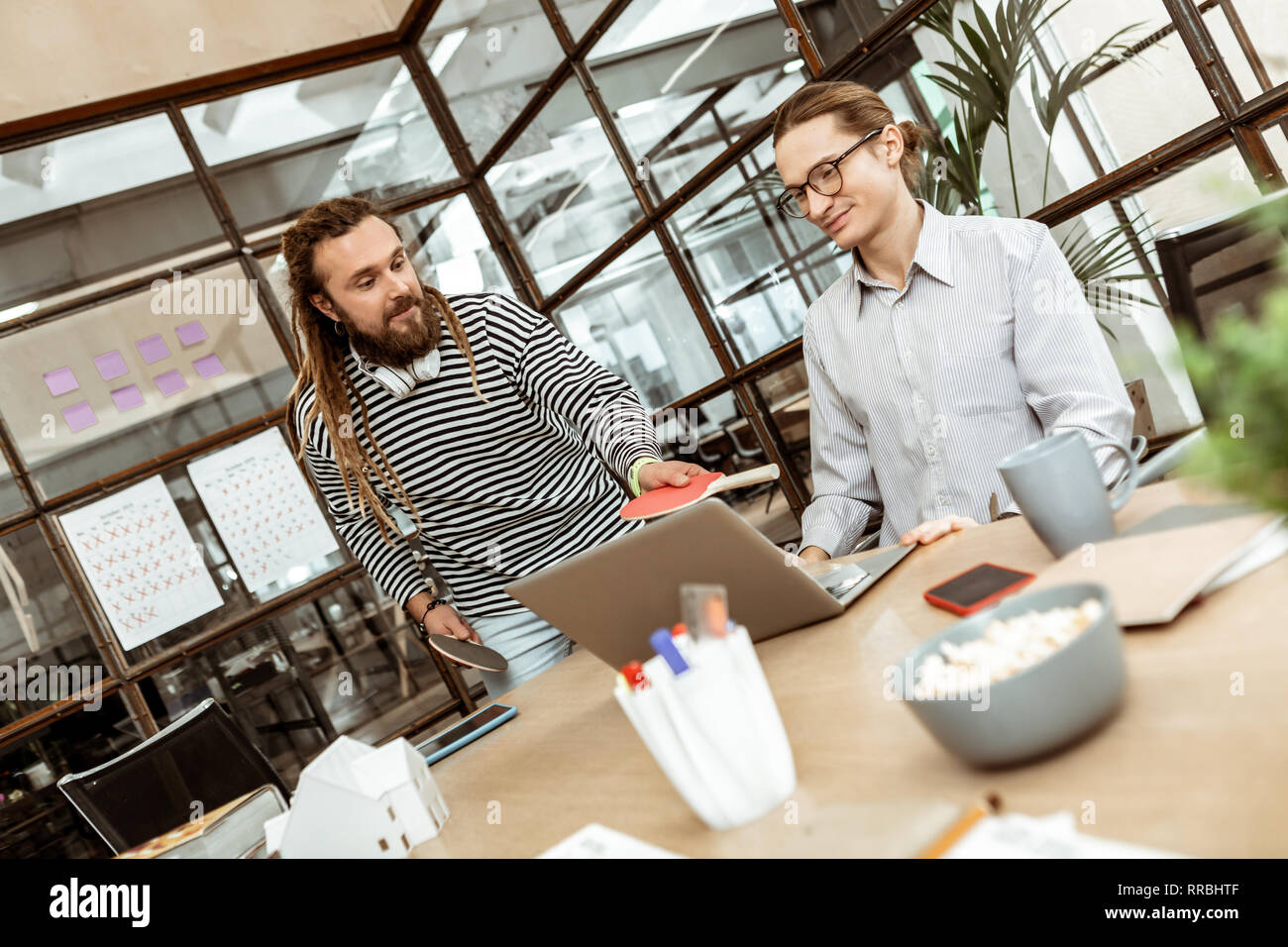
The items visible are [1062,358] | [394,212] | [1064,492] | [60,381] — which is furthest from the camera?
[394,212]

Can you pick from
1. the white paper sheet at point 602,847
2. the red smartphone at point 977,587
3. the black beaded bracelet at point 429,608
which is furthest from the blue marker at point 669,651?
the black beaded bracelet at point 429,608

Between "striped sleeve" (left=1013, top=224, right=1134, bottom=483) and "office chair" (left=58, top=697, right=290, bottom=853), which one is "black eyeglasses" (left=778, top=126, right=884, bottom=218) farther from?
"office chair" (left=58, top=697, right=290, bottom=853)

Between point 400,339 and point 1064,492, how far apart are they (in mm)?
1343

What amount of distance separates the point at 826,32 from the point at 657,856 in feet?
7.64

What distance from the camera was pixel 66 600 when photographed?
3424 mm

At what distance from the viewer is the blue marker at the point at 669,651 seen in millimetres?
724

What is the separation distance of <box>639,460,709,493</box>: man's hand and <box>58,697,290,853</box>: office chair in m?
0.96

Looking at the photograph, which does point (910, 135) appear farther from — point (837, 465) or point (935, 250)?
point (837, 465)

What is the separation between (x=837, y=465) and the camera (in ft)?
6.14

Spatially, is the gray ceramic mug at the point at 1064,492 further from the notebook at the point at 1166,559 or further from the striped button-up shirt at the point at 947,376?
the striped button-up shirt at the point at 947,376

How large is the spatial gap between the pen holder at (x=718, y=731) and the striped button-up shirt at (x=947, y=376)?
93 cm

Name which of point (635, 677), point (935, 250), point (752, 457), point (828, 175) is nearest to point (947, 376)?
point (935, 250)
